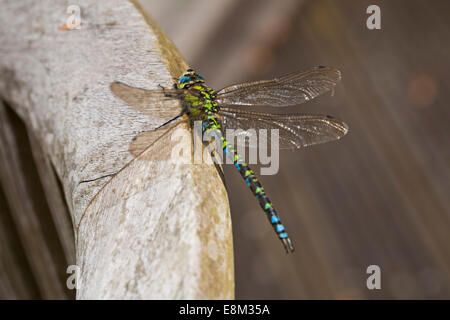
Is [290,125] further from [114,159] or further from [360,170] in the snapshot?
[360,170]

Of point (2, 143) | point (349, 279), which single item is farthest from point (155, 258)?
point (349, 279)

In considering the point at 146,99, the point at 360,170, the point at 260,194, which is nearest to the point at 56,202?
the point at 146,99

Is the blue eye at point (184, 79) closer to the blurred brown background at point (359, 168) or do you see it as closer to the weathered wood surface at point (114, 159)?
the weathered wood surface at point (114, 159)

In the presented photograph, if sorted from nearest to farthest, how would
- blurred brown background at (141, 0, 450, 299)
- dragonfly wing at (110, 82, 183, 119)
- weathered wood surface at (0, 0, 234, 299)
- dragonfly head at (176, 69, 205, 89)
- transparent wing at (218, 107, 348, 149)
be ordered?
1. weathered wood surface at (0, 0, 234, 299)
2. dragonfly wing at (110, 82, 183, 119)
3. dragonfly head at (176, 69, 205, 89)
4. transparent wing at (218, 107, 348, 149)
5. blurred brown background at (141, 0, 450, 299)

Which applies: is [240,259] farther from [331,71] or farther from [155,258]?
[155,258]

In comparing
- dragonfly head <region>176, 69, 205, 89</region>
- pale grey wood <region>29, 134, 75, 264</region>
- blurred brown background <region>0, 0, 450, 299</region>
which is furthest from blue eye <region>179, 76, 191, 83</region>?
blurred brown background <region>0, 0, 450, 299</region>

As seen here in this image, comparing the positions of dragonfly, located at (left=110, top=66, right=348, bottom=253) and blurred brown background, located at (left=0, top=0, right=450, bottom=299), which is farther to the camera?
blurred brown background, located at (left=0, top=0, right=450, bottom=299)

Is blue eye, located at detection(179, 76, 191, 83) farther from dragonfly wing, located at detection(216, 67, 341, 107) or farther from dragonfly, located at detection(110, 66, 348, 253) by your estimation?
dragonfly wing, located at detection(216, 67, 341, 107)
